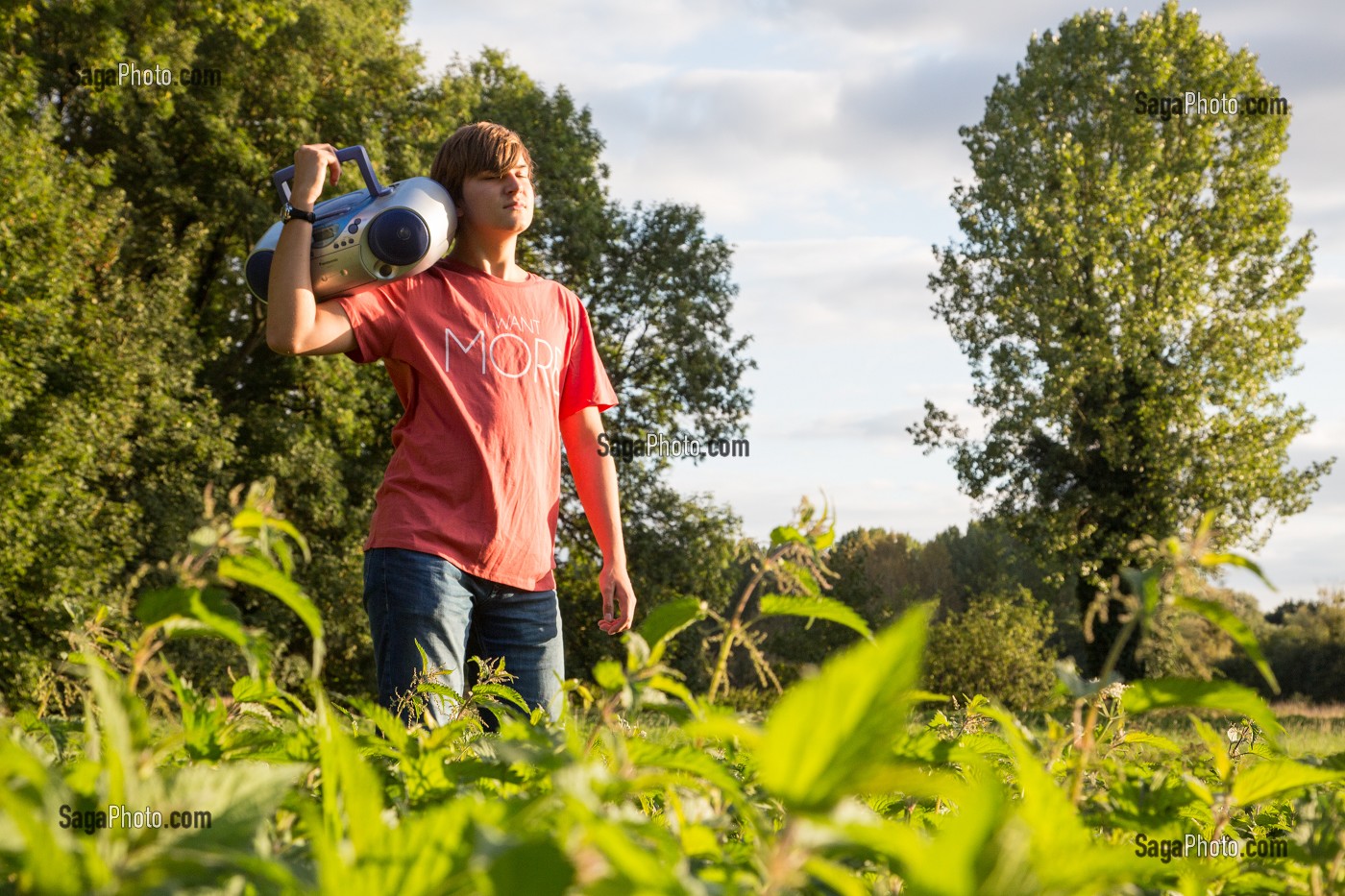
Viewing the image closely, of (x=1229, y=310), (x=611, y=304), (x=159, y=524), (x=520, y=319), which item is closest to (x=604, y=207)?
(x=611, y=304)

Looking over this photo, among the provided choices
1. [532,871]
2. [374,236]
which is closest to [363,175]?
Answer: [374,236]

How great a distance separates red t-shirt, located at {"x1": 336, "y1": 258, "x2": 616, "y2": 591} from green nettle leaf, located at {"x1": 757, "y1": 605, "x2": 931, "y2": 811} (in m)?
2.51

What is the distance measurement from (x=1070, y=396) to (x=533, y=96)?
39.8 ft

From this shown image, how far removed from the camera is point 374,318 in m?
3.08

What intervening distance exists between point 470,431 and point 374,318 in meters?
0.40

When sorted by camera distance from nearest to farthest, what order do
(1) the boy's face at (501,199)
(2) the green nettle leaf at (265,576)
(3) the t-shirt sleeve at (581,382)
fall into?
1. (2) the green nettle leaf at (265,576)
2. (1) the boy's face at (501,199)
3. (3) the t-shirt sleeve at (581,382)

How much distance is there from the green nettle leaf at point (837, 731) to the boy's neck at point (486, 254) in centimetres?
301

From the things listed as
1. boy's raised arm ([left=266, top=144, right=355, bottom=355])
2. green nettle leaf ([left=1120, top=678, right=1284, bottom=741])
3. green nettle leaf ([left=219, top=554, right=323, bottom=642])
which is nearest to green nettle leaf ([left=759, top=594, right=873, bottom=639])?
green nettle leaf ([left=1120, top=678, right=1284, bottom=741])

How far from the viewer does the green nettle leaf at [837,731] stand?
558mm

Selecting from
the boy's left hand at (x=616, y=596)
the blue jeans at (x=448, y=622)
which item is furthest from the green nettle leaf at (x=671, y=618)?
the boy's left hand at (x=616, y=596)

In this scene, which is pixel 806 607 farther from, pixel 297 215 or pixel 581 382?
pixel 581 382

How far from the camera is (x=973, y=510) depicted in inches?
934

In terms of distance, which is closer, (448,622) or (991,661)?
(448,622)

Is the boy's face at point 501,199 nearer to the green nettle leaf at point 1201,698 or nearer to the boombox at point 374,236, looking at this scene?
the boombox at point 374,236
